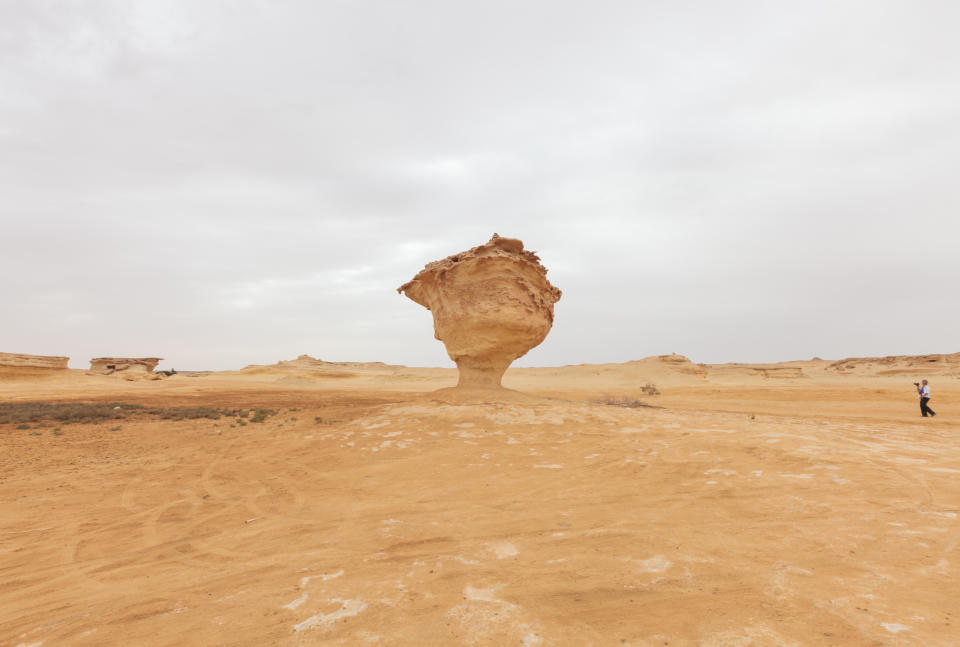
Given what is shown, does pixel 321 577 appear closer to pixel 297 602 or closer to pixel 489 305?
pixel 297 602

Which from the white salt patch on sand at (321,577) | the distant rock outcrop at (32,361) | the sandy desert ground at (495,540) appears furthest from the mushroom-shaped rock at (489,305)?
the distant rock outcrop at (32,361)

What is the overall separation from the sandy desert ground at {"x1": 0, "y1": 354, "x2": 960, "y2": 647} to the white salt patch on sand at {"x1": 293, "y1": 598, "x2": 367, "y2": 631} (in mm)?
12

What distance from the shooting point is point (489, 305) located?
12867mm

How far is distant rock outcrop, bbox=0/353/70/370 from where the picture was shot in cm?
2889

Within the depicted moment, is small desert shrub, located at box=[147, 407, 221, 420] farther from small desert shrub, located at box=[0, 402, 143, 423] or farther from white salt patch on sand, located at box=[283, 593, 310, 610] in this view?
white salt patch on sand, located at box=[283, 593, 310, 610]

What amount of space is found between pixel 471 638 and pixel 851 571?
2427 mm

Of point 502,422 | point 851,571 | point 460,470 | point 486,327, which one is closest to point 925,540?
point 851,571

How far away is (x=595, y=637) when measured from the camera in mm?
2270

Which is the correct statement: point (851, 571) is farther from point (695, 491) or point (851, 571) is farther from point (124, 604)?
point (124, 604)

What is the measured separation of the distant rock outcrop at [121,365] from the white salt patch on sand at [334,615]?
45.2 m

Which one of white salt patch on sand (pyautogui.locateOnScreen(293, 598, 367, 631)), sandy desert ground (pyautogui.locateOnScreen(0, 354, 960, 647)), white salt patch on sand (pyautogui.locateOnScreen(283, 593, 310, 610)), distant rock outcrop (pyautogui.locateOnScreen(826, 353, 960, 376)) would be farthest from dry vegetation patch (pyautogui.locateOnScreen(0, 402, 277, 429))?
distant rock outcrop (pyautogui.locateOnScreen(826, 353, 960, 376))

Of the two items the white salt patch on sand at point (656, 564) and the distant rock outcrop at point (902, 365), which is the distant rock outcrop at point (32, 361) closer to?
the white salt patch on sand at point (656, 564)

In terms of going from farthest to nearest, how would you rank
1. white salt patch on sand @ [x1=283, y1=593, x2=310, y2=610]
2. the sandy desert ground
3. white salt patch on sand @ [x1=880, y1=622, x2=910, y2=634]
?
1. white salt patch on sand @ [x1=283, y1=593, x2=310, y2=610]
2. the sandy desert ground
3. white salt patch on sand @ [x1=880, y1=622, x2=910, y2=634]

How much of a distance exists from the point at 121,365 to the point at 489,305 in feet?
138
